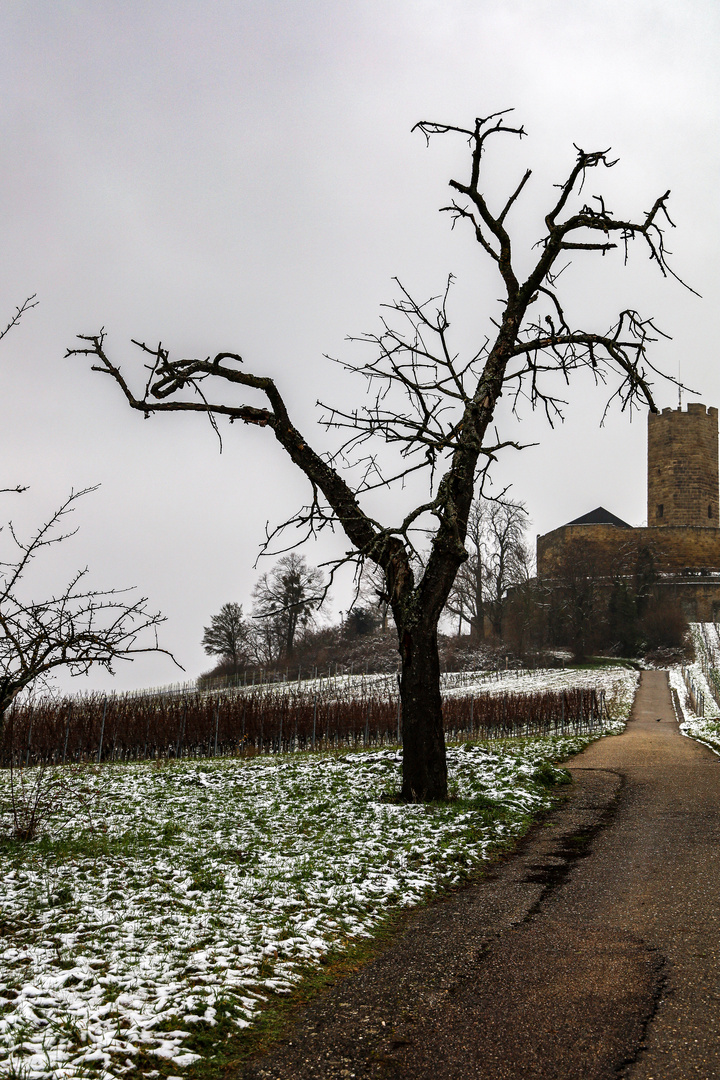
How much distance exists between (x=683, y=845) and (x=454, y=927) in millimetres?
2606

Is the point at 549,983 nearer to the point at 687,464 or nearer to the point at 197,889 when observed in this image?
the point at 197,889

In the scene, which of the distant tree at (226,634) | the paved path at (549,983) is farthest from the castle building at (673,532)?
the paved path at (549,983)

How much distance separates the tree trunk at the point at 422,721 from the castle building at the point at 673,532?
4397cm

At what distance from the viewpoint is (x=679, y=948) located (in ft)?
13.3

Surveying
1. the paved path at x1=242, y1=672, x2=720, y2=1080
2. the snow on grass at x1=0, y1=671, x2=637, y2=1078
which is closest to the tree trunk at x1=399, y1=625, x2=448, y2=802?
the snow on grass at x1=0, y1=671, x2=637, y2=1078

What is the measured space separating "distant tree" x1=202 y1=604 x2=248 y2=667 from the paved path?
46988 millimetres

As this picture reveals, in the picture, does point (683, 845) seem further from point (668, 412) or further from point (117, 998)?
point (668, 412)

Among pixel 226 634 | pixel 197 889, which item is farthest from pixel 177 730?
pixel 226 634

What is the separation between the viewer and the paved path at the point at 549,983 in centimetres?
298

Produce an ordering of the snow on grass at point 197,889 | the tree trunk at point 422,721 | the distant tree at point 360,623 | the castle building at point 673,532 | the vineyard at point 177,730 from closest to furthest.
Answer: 1. the snow on grass at point 197,889
2. the tree trunk at point 422,721
3. the vineyard at point 177,730
4. the castle building at point 673,532
5. the distant tree at point 360,623

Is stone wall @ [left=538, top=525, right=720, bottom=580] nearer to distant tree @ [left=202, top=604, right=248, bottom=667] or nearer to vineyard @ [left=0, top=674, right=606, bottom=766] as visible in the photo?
distant tree @ [left=202, top=604, right=248, bottom=667]

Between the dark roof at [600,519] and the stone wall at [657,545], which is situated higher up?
the dark roof at [600,519]

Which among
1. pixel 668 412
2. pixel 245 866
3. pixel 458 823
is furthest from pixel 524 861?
pixel 668 412

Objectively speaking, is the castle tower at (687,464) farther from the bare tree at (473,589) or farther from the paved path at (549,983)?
the paved path at (549,983)
